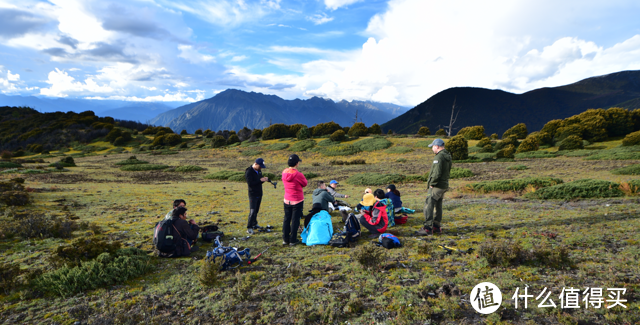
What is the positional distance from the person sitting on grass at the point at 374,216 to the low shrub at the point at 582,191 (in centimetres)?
757

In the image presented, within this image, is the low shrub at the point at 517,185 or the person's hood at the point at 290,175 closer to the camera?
the person's hood at the point at 290,175

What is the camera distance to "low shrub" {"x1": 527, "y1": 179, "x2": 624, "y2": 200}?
955 centimetres

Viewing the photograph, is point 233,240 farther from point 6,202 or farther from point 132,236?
point 6,202

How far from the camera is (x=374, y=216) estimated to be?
23.8 feet

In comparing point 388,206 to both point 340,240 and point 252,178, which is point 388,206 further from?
point 252,178

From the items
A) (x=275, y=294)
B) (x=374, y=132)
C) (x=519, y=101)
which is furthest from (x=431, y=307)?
(x=519, y=101)

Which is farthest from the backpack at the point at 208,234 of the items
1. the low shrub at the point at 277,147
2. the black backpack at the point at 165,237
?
the low shrub at the point at 277,147

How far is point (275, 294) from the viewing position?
434cm

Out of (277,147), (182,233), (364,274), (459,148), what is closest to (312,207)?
(364,274)

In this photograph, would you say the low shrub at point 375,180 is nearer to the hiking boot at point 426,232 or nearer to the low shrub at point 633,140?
the hiking boot at point 426,232

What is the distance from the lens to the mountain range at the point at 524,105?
6762 inches

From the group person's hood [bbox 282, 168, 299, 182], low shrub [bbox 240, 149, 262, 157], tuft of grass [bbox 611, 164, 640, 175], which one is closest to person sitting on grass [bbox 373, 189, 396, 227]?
person's hood [bbox 282, 168, 299, 182]

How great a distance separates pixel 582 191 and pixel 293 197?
1109 centimetres

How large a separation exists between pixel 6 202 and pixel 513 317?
15.5 meters
